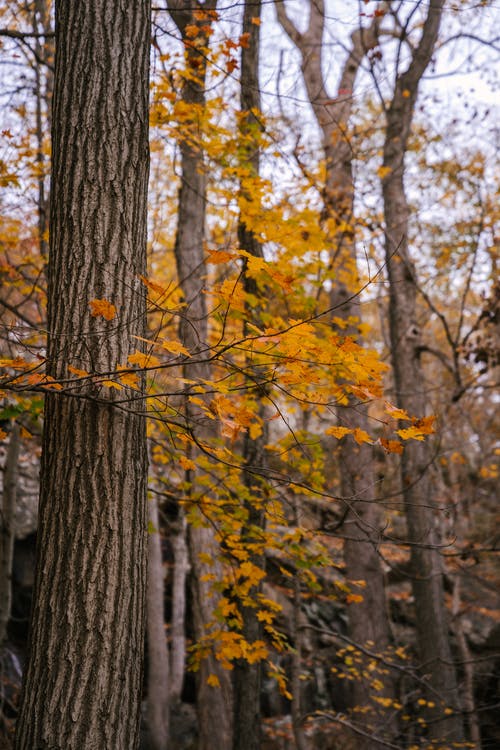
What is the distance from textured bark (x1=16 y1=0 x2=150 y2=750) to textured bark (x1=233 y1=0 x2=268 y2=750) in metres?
1.50

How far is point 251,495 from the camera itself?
418 centimetres

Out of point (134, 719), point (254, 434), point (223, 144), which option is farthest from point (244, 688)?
point (223, 144)

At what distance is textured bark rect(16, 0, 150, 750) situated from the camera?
81.2 inches

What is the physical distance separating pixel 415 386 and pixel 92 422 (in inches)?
213

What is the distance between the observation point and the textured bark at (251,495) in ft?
13.7

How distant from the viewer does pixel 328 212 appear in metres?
6.19

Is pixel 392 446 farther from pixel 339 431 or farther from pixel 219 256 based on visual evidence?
pixel 219 256

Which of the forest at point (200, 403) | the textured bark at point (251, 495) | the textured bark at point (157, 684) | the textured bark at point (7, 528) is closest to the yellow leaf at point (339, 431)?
the forest at point (200, 403)

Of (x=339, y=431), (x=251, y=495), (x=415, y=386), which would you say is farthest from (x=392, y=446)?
(x=415, y=386)

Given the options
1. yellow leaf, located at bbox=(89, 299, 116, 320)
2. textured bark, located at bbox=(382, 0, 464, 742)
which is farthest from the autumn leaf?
textured bark, located at bbox=(382, 0, 464, 742)

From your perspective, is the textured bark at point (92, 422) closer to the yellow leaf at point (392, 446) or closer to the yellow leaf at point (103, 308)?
the yellow leaf at point (103, 308)

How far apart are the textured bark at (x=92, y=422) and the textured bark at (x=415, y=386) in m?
3.88

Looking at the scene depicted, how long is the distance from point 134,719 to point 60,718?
A: 311 mm

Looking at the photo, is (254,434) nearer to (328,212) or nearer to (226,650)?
(226,650)
